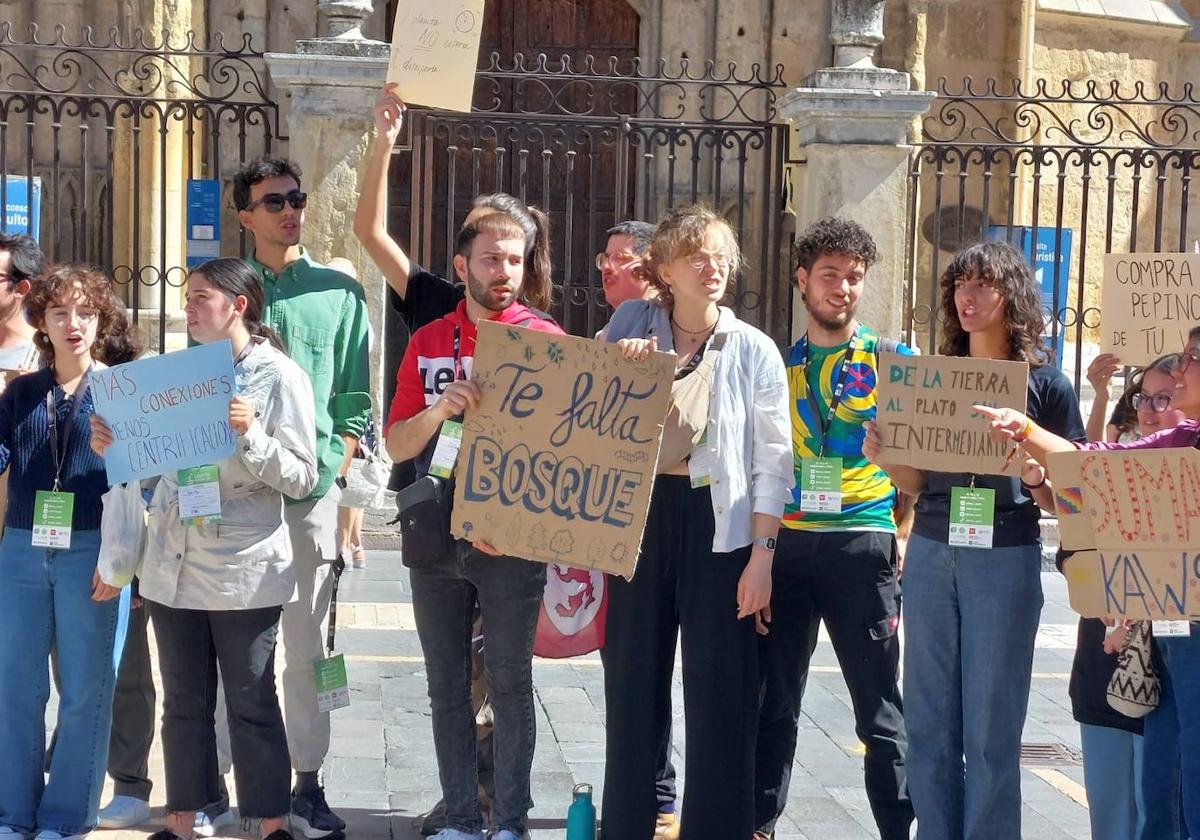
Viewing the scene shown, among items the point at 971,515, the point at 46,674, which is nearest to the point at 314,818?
the point at 46,674

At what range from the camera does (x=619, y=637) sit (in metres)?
4.67

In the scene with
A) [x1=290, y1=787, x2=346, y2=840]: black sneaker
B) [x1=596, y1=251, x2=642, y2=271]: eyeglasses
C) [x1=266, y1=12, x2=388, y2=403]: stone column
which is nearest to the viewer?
[x1=290, y1=787, x2=346, y2=840]: black sneaker

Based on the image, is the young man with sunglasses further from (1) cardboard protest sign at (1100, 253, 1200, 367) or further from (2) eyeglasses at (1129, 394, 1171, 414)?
(1) cardboard protest sign at (1100, 253, 1200, 367)

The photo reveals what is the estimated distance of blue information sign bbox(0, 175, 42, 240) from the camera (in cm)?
1067

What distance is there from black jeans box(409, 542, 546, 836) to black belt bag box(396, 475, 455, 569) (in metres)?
0.07

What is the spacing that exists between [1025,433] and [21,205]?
8.56m

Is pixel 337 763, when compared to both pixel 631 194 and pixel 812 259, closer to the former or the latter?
pixel 812 259

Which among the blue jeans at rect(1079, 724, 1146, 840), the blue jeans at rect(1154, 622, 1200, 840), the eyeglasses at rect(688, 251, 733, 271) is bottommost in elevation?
the blue jeans at rect(1079, 724, 1146, 840)

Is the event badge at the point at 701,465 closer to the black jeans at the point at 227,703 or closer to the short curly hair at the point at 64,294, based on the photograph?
the black jeans at the point at 227,703

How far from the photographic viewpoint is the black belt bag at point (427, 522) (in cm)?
480

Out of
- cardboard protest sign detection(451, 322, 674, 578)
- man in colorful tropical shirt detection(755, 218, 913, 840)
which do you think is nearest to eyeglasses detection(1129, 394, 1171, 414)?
man in colorful tropical shirt detection(755, 218, 913, 840)

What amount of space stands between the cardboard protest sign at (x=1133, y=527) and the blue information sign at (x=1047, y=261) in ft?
20.0

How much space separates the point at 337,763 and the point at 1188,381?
11.6 ft

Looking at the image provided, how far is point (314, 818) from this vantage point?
5.19 m
